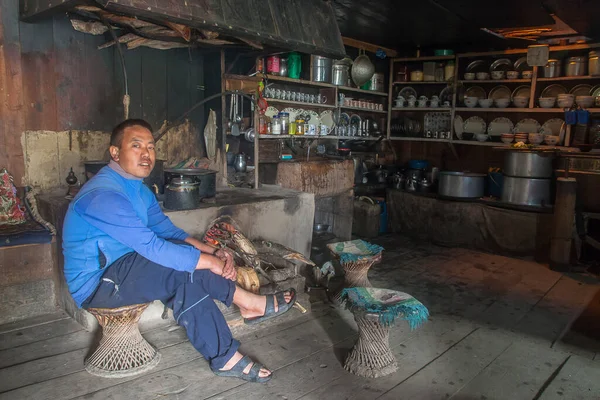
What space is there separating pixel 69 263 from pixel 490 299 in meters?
3.19

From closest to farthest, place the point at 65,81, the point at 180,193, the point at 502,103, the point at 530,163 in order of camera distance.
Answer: the point at 180,193 < the point at 65,81 < the point at 530,163 < the point at 502,103

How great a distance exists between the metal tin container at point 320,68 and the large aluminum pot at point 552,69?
2742 millimetres

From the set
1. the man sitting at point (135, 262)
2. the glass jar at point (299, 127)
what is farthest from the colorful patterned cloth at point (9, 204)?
the glass jar at point (299, 127)

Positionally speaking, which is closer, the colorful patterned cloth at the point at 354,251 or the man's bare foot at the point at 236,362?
the man's bare foot at the point at 236,362

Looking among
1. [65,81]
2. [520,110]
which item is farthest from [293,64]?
[520,110]

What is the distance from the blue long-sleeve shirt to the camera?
2248 mm

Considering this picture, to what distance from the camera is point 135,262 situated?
2369 mm

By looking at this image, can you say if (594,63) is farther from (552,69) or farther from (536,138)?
(536,138)

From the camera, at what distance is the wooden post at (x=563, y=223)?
15.2 ft

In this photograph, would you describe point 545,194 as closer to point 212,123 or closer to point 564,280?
point 564,280

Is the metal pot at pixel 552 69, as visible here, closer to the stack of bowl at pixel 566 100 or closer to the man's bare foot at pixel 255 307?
the stack of bowl at pixel 566 100

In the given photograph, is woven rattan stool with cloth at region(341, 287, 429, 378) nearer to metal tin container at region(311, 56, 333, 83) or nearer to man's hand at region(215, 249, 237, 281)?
man's hand at region(215, 249, 237, 281)

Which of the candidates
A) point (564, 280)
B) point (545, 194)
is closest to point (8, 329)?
point (564, 280)

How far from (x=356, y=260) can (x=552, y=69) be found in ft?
13.8
